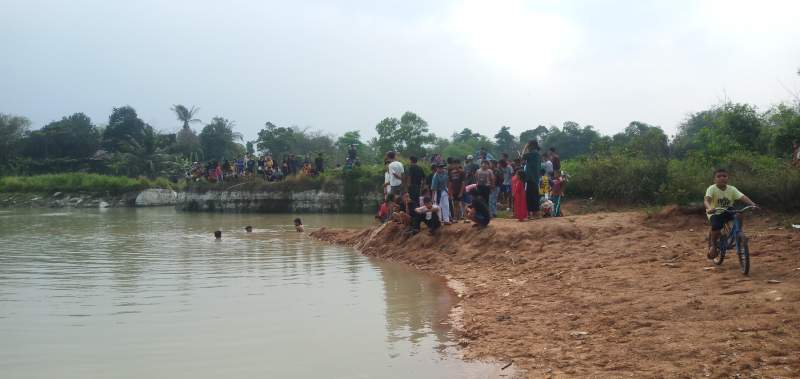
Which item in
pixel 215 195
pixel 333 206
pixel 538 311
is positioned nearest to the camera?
pixel 538 311

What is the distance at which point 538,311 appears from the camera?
7.15 metres

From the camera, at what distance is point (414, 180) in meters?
14.0

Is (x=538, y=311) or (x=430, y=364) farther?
(x=538, y=311)

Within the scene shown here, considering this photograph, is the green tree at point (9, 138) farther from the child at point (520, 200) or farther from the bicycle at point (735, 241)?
the bicycle at point (735, 241)

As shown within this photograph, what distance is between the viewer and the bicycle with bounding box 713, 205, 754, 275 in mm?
Answer: 7258

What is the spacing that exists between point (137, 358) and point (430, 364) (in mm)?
2831

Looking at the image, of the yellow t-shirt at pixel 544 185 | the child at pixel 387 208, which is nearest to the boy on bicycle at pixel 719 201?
the yellow t-shirt at pixel 544 185

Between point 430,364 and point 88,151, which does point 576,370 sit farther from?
point 88,151

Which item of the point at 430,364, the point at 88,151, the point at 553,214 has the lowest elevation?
the point at 430,364

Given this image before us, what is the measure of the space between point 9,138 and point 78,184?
1874 centimetres

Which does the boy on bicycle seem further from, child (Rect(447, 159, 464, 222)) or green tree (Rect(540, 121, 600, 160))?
green tree (Rect(540, 121, 600, 160))

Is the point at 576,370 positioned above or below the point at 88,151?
below

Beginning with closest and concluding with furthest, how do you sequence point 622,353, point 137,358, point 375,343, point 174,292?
point 622,353 < point 137,358 < point 375,343 < point 174,292

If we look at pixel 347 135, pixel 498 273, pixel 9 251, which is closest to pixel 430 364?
pixel 498 273
